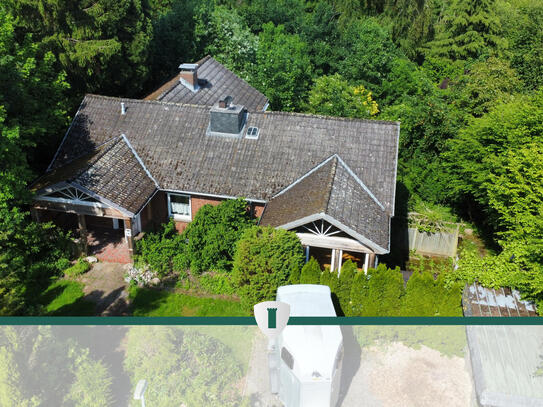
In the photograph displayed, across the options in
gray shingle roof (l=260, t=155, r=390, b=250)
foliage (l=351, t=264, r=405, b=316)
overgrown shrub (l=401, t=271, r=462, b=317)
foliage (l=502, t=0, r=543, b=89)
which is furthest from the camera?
foliage (l=502, t=0, r=543, b=89)

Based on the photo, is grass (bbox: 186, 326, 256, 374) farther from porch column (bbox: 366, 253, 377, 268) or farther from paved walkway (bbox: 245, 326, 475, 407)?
porch column (bbox: 366, 253, 377, 268)

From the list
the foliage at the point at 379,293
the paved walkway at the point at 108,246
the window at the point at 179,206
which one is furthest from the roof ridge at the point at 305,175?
the paved walkway at the point at 108,246

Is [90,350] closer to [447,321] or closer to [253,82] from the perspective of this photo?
[447,321]

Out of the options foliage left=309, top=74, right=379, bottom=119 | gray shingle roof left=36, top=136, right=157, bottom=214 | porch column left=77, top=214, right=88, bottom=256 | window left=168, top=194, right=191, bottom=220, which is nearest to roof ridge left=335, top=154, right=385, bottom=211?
window left=168, top=194, right=191, bottom=220

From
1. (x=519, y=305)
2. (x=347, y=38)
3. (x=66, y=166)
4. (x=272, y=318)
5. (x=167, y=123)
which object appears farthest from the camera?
(x=347, y=38)

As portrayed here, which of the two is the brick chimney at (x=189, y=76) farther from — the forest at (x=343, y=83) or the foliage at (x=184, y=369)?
the foliage at (x=184, y=369)

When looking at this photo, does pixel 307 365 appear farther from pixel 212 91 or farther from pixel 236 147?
pixel 212 91

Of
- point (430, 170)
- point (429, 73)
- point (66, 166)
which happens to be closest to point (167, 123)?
point (66, 166)
